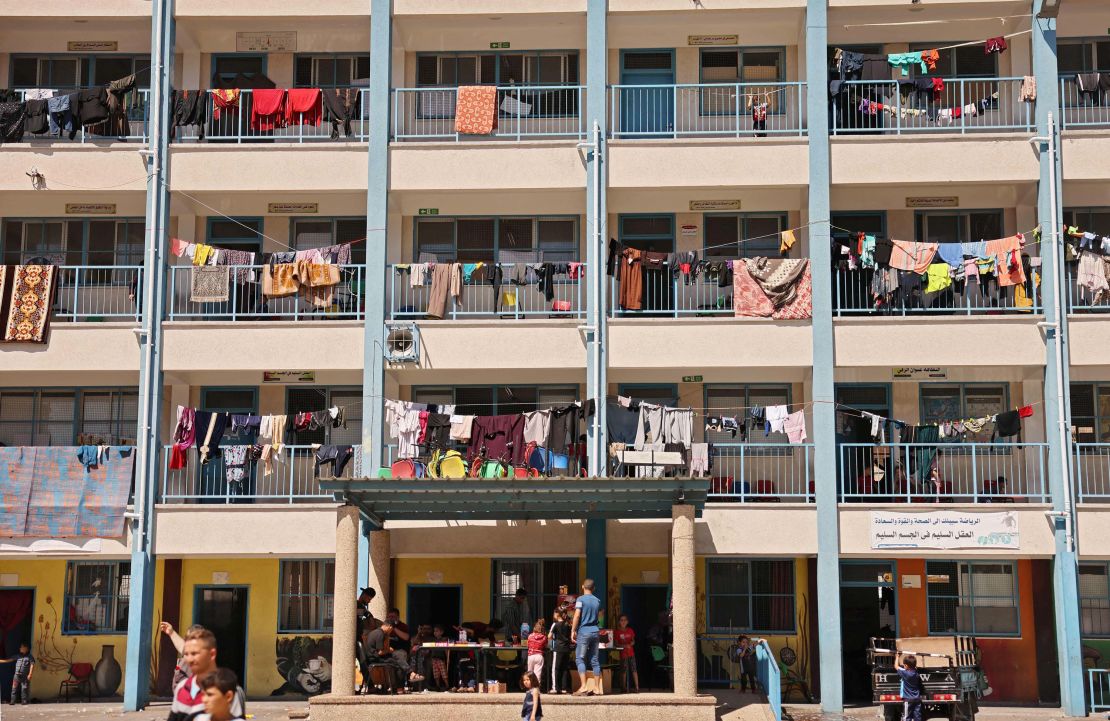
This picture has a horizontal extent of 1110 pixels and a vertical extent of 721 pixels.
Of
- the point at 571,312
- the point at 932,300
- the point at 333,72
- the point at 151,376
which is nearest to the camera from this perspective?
the point at 151,376

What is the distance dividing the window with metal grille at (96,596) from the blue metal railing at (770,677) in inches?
513

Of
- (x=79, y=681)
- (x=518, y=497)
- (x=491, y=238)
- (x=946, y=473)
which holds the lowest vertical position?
(x=79, y=681)

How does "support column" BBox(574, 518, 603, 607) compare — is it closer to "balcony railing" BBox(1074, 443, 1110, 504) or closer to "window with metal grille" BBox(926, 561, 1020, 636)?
"window with metal grille" BBox(926, 561, 1020, 636)

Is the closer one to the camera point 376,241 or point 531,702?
point 531,702

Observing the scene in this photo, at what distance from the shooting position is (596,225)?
28219 millimetres

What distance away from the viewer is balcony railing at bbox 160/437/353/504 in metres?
28.6

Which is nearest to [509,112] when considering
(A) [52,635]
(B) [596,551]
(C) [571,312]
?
(C) [571,312]

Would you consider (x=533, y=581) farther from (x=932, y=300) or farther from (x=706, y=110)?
(x=706, y=110)

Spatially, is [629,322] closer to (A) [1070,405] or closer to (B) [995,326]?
(B) [995,326]

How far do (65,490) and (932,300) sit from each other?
1729 centimetres

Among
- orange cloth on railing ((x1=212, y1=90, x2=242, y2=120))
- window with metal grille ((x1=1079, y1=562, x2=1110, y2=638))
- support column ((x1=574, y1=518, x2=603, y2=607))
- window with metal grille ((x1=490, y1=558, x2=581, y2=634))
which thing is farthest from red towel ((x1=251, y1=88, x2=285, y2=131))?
window with metal grille ((x1=1079, y1=562, x2=1110, y2=638))

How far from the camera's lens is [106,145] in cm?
2914

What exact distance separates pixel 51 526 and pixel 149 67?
32.9ft

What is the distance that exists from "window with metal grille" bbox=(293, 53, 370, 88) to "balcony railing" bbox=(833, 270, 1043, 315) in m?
11.0
